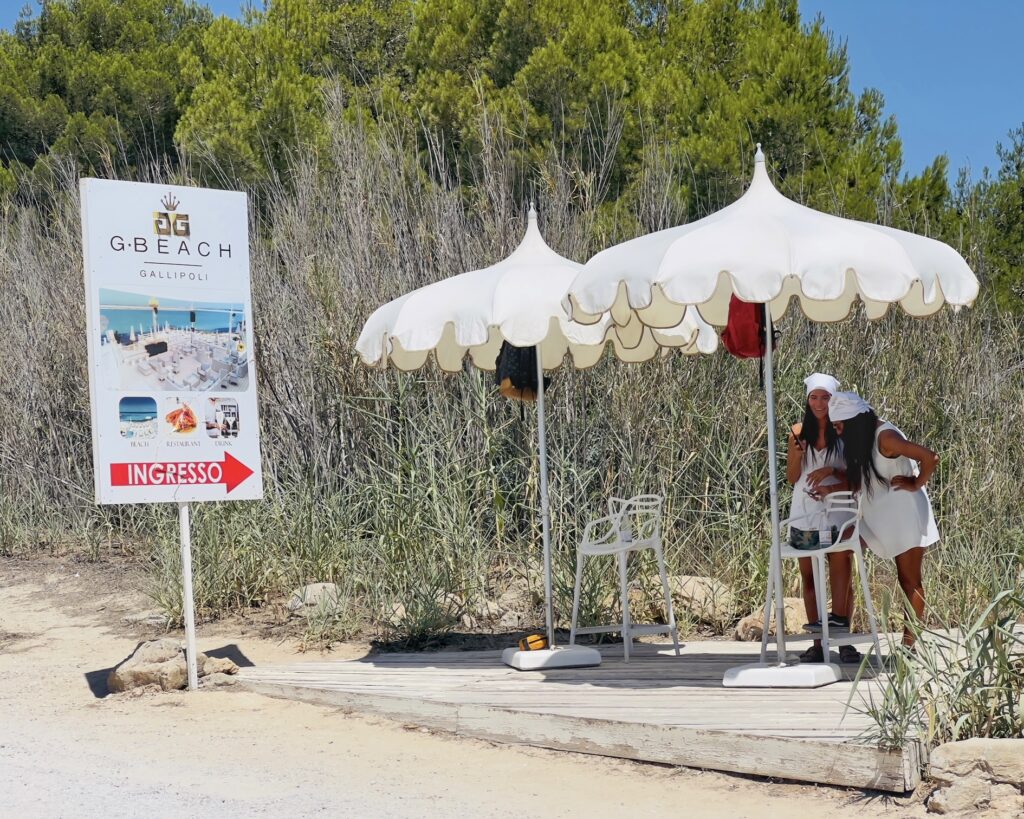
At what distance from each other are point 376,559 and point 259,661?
1.11 metres

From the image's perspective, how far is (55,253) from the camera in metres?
13.0

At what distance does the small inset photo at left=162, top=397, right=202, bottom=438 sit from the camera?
640cm

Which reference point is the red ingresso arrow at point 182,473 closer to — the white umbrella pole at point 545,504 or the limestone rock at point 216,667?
the limestone rock at point 216,667

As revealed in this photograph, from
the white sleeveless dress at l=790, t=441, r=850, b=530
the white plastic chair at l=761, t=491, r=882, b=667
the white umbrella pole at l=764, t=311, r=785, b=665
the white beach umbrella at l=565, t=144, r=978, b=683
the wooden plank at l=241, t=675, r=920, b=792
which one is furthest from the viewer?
the white sleeveless dress at l=790, t=441, r=850, b=530

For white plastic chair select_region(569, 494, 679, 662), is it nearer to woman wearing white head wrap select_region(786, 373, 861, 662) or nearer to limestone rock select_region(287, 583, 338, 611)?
woman wearing white head wrap select_region(786, 373, 861, 662)

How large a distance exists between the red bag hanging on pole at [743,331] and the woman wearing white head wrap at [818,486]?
303mm

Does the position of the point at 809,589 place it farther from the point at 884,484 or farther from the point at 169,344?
the point at 169,344

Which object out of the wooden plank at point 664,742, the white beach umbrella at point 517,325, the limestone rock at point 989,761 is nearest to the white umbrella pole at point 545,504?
the white beach umbrella at point 517,325

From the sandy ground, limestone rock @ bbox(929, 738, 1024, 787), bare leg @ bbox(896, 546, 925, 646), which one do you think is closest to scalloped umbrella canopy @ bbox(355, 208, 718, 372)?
bare leg @ bbox(896, 546, 925, 646)

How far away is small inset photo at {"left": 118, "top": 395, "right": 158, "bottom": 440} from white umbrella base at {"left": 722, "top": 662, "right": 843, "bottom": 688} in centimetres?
309

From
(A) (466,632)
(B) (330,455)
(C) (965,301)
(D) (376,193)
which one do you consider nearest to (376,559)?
(A) (466,632)

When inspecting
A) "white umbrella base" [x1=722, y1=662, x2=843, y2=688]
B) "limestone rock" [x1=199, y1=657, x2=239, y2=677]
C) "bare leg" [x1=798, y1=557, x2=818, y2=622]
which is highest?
"bare leg" [x1=798, y1=557, x2=818, y2=622]

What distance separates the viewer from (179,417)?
254 inches

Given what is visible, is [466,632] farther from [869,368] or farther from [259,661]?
[869,368]
